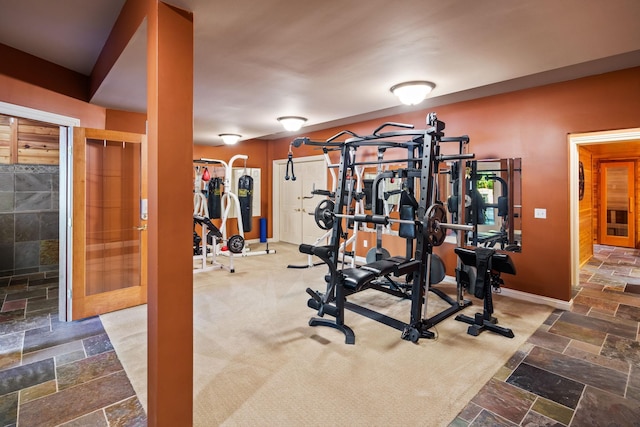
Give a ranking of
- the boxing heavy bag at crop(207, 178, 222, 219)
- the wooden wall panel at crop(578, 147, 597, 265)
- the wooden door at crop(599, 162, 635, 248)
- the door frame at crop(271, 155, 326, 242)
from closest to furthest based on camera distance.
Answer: the wooden wall panel at crop(578, 147, 597, 265), the boxing heavy bag at crop(207, 178, 222, 219), the wooden door at crop(599, 162, 635, 248), the door frame at crop(271, 155, 326, 242)

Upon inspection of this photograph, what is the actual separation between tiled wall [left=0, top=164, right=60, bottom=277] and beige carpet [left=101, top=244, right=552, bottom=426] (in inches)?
109

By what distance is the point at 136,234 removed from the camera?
3850mm

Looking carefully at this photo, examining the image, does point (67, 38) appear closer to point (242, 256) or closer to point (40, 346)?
point (40, 346)

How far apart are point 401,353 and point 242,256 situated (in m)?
4.31

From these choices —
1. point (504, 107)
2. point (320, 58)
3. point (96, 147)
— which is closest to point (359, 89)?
point (320, 58)

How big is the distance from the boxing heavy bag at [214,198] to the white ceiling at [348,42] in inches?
108

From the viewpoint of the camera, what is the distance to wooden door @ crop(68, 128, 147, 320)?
3.29 m

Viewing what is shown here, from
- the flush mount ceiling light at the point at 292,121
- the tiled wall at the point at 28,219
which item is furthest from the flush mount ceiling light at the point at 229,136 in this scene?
the tiled wall at the point at 28,219

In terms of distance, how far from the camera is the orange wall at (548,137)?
133 inches

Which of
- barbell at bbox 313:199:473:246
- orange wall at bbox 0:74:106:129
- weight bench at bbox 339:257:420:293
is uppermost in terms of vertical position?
orange wall at bbox 0:74:106:129

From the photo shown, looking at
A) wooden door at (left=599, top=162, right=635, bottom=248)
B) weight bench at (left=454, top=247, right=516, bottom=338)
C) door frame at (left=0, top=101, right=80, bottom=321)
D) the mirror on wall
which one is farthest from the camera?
wooden door at (left=599, top=162, right=635, bottom=248)

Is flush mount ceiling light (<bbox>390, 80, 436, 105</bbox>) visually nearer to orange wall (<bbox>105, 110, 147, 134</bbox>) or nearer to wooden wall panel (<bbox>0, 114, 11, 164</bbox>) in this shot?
orange wall (<bbox>105, 110, 147, 134</bbox>)

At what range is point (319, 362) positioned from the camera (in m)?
2.57

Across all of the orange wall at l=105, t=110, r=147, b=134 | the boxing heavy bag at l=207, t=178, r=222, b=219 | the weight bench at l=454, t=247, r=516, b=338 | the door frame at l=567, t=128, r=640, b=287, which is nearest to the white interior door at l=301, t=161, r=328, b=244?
the boxing heavy bag at l=207, t=178, r=222, b=219
